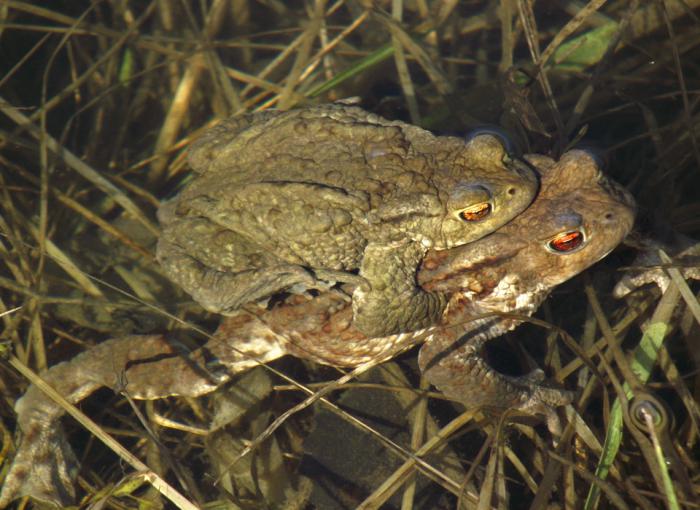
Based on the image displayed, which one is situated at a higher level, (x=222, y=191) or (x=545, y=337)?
Result: (x=222, y=191)

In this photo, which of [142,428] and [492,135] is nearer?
[492,135]

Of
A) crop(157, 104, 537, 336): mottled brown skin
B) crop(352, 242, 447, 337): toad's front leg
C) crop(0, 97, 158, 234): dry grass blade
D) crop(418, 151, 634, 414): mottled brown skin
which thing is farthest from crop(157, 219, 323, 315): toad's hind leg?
crop(0, 97, 158, 234): dry grass blade

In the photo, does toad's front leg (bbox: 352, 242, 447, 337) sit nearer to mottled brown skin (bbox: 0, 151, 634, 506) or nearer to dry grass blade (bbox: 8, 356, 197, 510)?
mottled brown skin (bbox: 0, 151, 634, 506)

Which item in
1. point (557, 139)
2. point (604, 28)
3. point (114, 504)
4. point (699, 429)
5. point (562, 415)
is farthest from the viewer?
point (604, 28)

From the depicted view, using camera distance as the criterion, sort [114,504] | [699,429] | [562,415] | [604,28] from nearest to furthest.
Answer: [699,429], [562,415], [114,504], [604,28]

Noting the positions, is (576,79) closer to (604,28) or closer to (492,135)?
(604,28)

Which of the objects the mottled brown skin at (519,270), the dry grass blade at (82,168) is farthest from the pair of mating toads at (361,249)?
the dry grass blade at (82,168)

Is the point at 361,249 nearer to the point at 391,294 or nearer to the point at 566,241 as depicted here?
the point at 391,294

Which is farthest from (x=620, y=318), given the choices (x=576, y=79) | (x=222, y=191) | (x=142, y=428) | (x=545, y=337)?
(x=142, y=428)
